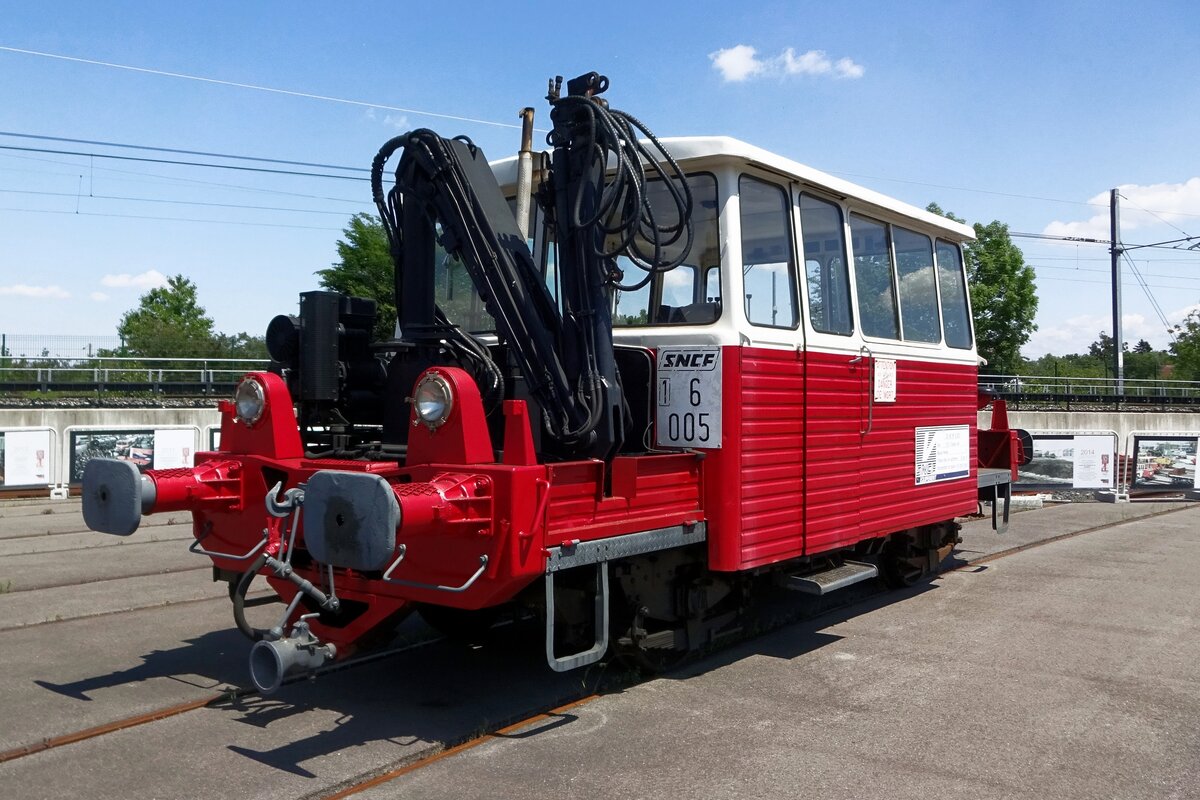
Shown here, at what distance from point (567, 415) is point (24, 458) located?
14368 mm

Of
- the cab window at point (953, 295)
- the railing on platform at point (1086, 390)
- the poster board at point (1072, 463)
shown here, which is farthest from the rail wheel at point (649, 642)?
the railing on platform at point (1086, 390)

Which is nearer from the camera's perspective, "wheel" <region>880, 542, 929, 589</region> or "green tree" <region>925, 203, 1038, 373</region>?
"wheel" <region>880, 542, 929, 589</region>

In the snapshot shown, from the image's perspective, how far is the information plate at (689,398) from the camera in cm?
595

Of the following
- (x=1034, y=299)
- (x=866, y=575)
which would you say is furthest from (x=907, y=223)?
(x=1034, y=299)

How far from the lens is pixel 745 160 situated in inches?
239

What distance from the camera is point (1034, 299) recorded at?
36250 mm

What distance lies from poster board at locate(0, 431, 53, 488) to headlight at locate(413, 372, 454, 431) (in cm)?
1422

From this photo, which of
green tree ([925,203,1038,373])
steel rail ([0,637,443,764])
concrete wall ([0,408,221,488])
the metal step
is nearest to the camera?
steel rail ([0,637,443,764])

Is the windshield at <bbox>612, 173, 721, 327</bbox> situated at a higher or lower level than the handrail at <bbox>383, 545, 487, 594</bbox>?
higher

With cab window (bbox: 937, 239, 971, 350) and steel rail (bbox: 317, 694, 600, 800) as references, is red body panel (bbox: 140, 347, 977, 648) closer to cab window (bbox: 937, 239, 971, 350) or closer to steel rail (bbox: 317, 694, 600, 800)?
steel rail (bbox: 317, 694, 600, 800)

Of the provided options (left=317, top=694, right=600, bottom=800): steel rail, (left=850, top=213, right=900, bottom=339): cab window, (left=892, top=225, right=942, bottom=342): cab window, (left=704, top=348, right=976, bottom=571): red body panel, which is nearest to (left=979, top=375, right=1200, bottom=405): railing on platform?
(left=892, top=225, right=942, bottom=342): cab window

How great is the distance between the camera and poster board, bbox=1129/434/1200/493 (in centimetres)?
1784

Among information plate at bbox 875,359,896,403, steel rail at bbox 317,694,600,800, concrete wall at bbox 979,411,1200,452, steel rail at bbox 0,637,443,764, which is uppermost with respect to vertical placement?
information plate at bbox 875,359,896,403

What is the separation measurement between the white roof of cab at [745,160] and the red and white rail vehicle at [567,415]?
0.05 ft
